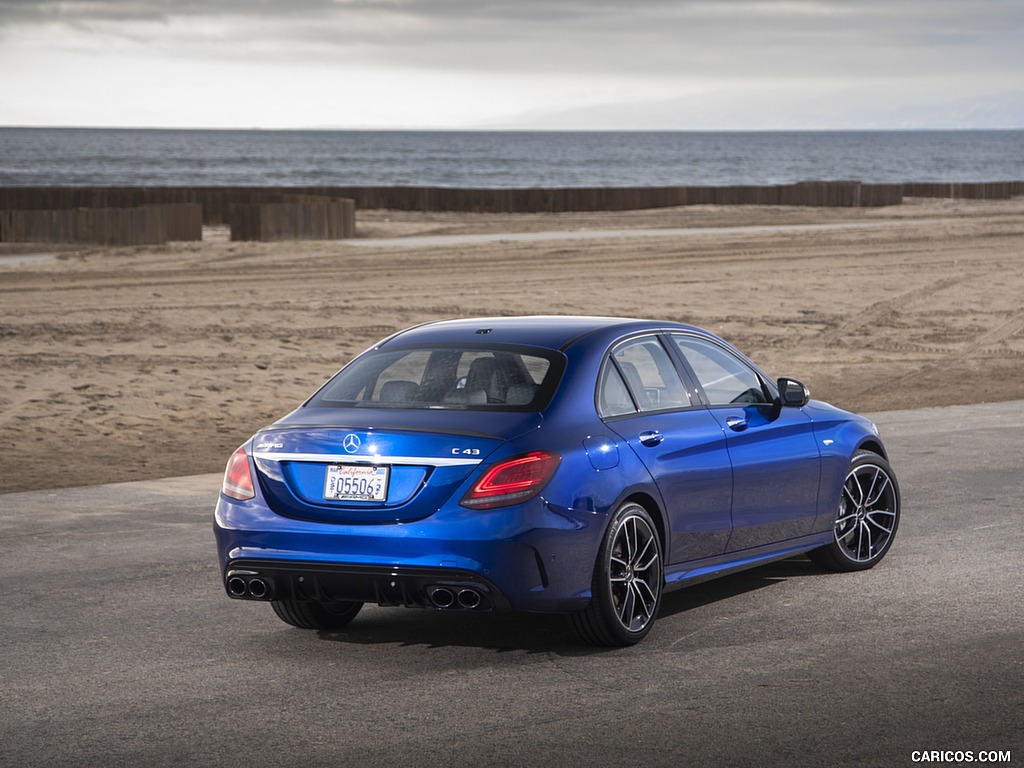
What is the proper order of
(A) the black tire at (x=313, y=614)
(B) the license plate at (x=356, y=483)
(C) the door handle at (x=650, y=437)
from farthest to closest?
(A) the black tire at (x=313, y=614), (C) the door handle at (x=650, y=437), (B) the license plate at (x=356, y=483)

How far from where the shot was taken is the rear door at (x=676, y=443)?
7398 mm

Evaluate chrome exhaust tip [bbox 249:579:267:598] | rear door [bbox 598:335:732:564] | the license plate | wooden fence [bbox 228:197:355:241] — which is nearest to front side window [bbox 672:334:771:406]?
rear door [bbox 598:335:732:564]

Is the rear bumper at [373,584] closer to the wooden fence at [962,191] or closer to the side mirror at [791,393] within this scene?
the side mirror at [791,393]

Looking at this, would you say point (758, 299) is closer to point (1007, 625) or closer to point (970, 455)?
point (970, 455)

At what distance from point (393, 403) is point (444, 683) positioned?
1334mm

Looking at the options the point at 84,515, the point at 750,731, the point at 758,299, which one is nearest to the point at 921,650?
the point at 750,731

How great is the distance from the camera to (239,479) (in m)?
7.18

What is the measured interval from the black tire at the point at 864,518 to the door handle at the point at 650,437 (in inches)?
74.8

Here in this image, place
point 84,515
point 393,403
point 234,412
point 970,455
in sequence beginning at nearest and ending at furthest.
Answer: point 393,403 → point 84,515 → point 970,455 → point 234,412

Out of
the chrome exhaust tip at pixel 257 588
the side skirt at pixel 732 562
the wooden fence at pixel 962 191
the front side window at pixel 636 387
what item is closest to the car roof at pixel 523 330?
the front side window at pixel 636 387

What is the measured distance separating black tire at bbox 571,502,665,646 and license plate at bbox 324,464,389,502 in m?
1.02

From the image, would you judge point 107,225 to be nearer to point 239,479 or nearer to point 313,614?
point 313,614

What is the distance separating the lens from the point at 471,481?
6.70m

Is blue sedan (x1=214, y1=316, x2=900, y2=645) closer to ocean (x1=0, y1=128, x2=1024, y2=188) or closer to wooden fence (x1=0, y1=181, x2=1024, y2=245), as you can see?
wooden fence (x1=0, y1=181, x2=1024, y2=245)
